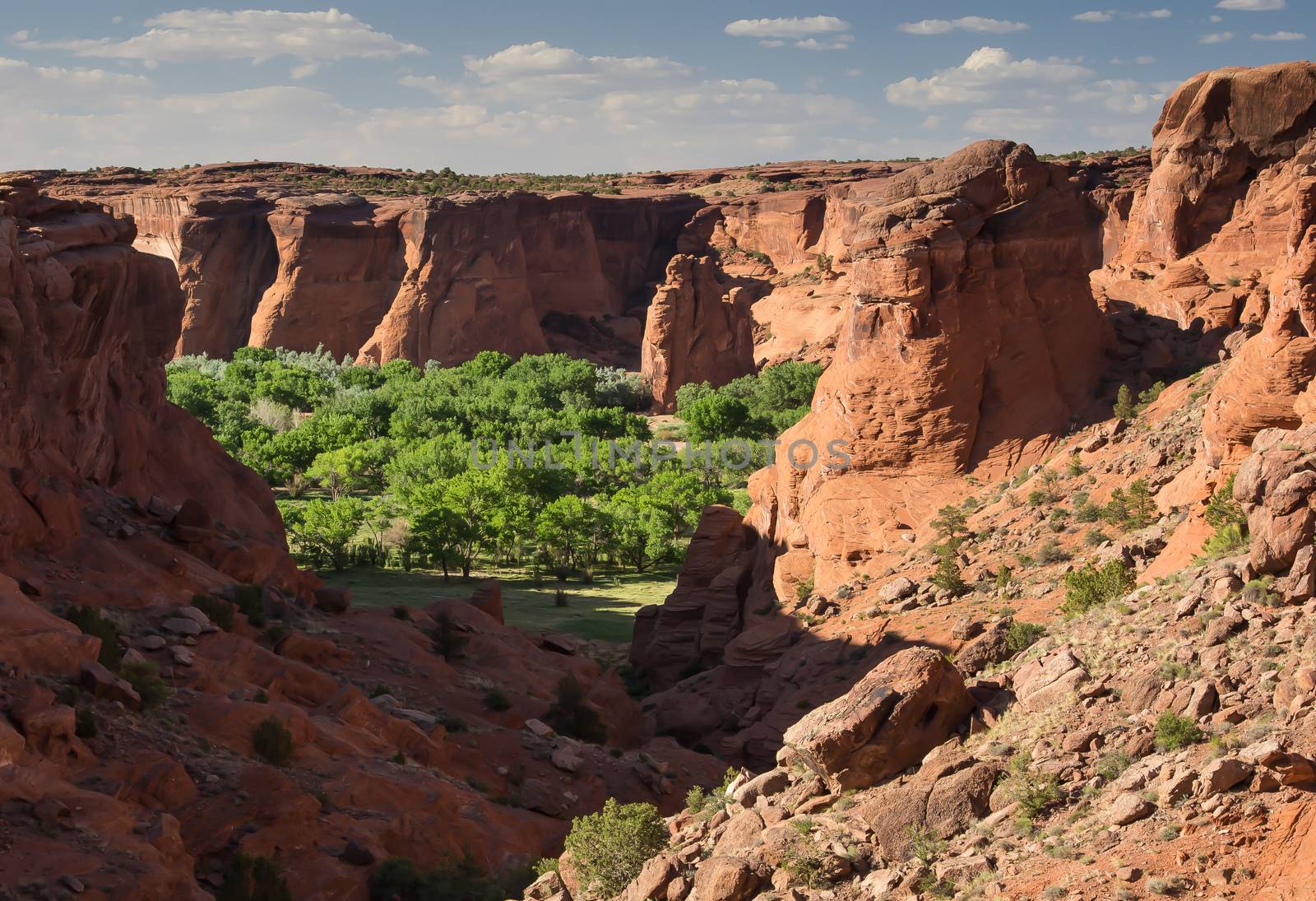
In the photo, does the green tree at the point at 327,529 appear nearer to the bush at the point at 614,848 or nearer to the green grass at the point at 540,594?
the green grass at the point at 540,594

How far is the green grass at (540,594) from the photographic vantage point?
4334 cm

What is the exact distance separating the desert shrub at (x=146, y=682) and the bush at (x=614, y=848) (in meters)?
7.41

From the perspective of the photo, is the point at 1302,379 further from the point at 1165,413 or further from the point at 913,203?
the point at 913,203

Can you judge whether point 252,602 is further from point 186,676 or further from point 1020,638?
point 1020,638

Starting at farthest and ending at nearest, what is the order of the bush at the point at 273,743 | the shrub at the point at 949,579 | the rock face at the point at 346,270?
the rock face at the point at 346,270 → the shrub at the point at 949,579 → the bush at the point at 273,743

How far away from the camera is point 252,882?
58.1 feet

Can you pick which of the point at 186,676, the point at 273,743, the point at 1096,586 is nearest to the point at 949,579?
the point at 1096,586

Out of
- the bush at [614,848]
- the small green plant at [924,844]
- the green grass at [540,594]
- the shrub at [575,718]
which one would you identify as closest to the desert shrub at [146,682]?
the bush at [614,848]

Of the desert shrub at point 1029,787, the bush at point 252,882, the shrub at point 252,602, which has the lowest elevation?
the bush at point 252,882

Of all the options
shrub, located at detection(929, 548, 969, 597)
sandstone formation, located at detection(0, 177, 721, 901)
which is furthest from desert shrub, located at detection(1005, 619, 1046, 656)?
sandstone formation, located at detection(0, 177, 721, 901)

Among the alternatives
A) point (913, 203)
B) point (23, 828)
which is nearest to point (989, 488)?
point (913, 203)

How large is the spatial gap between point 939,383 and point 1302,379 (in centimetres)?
971

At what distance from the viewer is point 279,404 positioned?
81.8 meters

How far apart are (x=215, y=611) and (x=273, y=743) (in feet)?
18.0
